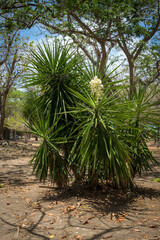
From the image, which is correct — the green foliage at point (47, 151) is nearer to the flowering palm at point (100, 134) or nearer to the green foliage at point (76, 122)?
the green foliage at point (76, 122)

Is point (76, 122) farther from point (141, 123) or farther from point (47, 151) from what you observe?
point (141, 123)

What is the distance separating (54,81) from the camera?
471cm

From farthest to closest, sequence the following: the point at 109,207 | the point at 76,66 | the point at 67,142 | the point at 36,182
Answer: the point at 36,182
the point at 76,66
the point at 67,142
the point at 109,207

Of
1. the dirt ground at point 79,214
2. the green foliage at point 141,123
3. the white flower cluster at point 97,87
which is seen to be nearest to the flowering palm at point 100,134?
the white flower cluster at point 97,87

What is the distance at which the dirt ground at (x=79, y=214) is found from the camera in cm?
321

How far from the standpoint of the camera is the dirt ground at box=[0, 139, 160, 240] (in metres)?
3.21

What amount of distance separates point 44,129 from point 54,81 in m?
1.02

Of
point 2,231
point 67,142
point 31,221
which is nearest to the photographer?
point 2,231

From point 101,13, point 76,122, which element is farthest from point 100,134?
point 101,13

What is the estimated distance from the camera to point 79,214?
3.88 meters

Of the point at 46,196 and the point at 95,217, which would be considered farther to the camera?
the point at 46,196

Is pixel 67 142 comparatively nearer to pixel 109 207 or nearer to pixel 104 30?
pixel 109 207

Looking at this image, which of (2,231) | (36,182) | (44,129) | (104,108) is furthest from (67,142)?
(36,182)

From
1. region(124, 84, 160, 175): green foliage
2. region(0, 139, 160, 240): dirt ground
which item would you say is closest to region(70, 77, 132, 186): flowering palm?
region(124, 84, 160, 175): green foliage
